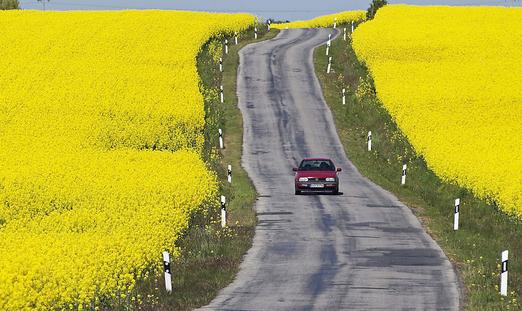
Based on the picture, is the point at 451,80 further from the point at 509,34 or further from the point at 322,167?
the point at 322,167

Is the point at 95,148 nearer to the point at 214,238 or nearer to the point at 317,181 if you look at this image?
the point at 317,181

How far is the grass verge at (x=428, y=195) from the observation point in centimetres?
2127

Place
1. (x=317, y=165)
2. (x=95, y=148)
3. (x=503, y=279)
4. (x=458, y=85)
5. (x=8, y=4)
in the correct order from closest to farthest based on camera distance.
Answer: (x=503, y=279) < (x=317, y=165) < (x=95, y=148) < (x=458, y=85) < (x=8, y=4)

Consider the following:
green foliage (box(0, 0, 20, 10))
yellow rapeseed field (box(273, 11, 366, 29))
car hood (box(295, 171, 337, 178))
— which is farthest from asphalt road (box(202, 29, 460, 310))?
green foliage (box(0, 0, 20, 10))

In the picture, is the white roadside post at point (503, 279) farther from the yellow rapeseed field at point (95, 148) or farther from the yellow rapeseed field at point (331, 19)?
the yellow rapeseed field at point (331, 19)

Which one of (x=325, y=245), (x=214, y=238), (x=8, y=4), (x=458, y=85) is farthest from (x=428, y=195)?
(x=8, y=4)

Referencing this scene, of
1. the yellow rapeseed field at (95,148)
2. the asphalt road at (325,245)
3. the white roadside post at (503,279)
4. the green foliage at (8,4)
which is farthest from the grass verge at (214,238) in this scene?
the green foliage at (8,4)

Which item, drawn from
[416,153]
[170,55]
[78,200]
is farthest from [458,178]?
[170,55]

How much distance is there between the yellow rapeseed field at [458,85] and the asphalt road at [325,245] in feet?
9.66

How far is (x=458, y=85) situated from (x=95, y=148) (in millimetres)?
23906

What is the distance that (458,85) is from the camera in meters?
57.7

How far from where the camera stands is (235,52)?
7338 centimetres

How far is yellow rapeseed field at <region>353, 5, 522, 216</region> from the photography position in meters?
35.9

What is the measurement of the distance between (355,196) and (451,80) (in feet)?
84.3
